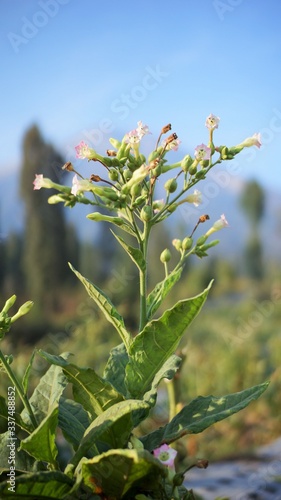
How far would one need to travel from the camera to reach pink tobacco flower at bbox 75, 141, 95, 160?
2.88ft

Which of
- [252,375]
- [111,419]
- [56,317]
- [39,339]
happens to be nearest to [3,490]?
[111,419]

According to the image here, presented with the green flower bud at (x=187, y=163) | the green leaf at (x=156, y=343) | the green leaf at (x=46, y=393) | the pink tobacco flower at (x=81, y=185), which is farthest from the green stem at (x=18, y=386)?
the green flower bud at (x=187, y=163)

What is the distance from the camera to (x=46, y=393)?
90 cm

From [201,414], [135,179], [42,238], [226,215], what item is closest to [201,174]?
[135,179]

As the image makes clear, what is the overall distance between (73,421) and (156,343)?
0.54ft

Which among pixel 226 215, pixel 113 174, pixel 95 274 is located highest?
pixel 113 174

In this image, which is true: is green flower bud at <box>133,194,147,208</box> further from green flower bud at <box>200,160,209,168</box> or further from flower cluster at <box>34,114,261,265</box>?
green flower bud at <box>200,160,209,168</box>

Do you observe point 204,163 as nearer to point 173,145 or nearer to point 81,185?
point 173,145

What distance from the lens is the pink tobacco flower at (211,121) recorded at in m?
0.90

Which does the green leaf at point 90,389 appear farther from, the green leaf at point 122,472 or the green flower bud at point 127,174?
the green flower bud at point 127,174

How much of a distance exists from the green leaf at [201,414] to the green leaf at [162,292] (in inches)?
5.5

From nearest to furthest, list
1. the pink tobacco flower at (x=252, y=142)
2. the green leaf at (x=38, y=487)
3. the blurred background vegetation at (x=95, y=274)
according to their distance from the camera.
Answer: the green leaf at (x=38, y=487) → the pink tobacco flower at (x=252, y=142) → the blurred background vegetation at (x=95, y=274)

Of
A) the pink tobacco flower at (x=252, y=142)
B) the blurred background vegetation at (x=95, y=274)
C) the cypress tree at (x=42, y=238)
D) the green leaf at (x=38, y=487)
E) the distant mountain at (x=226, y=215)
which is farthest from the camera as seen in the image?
the distant mountain at (x=226, y=215)

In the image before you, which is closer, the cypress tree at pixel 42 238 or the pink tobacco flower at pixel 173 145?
the pink tobacco flower at pixel 173 145
